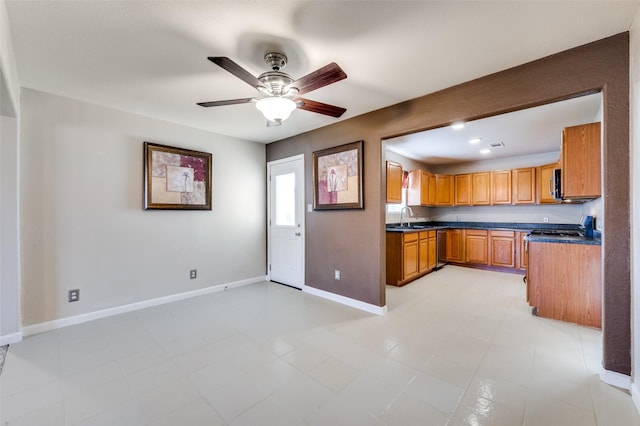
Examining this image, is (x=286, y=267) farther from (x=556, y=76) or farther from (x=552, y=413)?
(x=556, y=76)

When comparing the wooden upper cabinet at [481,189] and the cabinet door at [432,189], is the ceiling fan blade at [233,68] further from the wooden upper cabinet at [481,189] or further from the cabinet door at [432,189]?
the wooden upper cabinet at [481,189]

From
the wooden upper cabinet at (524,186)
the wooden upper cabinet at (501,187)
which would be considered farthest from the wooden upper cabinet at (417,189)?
the wooden upper cabinet at (524,186)

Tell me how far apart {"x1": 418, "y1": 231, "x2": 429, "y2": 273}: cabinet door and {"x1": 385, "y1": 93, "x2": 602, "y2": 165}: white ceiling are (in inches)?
63.2

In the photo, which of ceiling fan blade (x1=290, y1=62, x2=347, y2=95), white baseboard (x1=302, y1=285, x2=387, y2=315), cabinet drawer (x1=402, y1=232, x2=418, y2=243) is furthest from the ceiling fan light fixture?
cabinet drawer (x1=402, y1=232, x2=418, y2=243)

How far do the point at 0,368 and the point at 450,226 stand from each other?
692 centimetres

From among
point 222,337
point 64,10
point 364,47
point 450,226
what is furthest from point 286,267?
point 450,226

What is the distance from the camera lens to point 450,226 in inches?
244

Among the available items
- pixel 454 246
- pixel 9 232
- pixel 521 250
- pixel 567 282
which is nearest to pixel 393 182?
pixel 454 246

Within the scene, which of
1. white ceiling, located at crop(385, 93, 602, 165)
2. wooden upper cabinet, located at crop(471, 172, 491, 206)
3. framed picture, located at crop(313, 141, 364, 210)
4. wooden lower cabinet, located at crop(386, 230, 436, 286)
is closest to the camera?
white ceiling, located at crop(385, 93, 602, 165)

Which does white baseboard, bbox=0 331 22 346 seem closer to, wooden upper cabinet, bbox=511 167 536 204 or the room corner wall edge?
the room corner wall edge

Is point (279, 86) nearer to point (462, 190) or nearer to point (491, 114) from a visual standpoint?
point (491, 114)

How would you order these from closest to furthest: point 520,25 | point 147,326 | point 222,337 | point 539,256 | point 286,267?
1. point 520,25
2. point 222,337
3. point 147,326
4. point 539,256
5. point 286,267

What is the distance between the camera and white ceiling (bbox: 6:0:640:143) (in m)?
1.57

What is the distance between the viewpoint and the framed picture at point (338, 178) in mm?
3303
